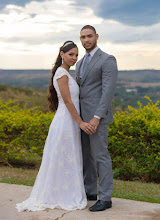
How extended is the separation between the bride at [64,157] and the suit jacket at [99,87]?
0.12 m

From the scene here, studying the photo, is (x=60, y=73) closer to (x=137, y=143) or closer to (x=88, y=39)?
(x=88, y=39)

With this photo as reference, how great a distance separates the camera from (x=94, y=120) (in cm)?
391

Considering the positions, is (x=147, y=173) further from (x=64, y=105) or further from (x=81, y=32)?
(x=81, y=32)

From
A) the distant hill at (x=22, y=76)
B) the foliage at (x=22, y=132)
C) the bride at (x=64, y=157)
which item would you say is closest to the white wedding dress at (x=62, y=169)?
the bride at (x=64, y=157)

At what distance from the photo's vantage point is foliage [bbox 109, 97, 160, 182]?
22.3ft

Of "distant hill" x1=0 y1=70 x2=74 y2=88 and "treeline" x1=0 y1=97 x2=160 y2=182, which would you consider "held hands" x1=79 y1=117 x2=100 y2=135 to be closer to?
"treeline" x1=0 y1=97 x2=160 y2=182

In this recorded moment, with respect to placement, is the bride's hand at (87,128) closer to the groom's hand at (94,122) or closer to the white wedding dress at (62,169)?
the groom's hand at (94,122)

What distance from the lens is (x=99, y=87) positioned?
Result: 405cm

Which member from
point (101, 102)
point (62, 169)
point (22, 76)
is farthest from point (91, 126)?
point (22, 76)

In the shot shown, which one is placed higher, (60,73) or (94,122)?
(60,73)

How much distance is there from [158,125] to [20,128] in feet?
11.0

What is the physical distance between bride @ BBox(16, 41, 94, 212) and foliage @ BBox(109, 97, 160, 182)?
2864 millimetres

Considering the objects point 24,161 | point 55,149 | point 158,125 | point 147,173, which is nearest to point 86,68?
point 55,149

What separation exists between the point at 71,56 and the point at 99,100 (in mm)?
666
